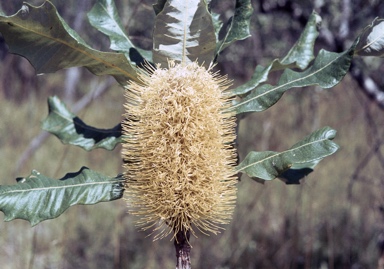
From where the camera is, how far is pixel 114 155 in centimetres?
596

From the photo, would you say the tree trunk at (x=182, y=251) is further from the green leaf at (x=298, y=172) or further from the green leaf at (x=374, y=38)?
the green leaf at (x=374, y=38)

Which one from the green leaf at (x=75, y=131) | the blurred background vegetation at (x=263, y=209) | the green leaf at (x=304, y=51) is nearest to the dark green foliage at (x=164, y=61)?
the green leaf at (x=304, y=51)

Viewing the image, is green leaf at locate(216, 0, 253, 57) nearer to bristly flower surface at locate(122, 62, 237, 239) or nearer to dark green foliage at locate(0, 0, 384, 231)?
dark green foliage at locate(0, 0, 384, 231)

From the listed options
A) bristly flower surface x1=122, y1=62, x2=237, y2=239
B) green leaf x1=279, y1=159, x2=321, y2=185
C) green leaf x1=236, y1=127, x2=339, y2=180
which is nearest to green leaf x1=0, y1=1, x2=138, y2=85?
bristly flower surface x1=122, y1=62, x2=237, y2=239

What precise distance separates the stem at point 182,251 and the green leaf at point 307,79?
0.43 m

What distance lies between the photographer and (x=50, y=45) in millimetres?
1447

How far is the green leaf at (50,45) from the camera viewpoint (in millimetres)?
1354

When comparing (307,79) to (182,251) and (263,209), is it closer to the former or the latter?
(182,251)

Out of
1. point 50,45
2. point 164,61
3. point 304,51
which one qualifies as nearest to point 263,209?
point 304,51

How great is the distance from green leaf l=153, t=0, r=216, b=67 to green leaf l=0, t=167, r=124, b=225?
0.44 m

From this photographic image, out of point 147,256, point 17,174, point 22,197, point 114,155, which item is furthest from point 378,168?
point 22,197

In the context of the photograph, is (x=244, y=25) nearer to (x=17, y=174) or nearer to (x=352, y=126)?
(x=17, y=174)

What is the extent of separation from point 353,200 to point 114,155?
Answer: 2.81m

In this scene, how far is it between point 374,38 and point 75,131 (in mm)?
1134
